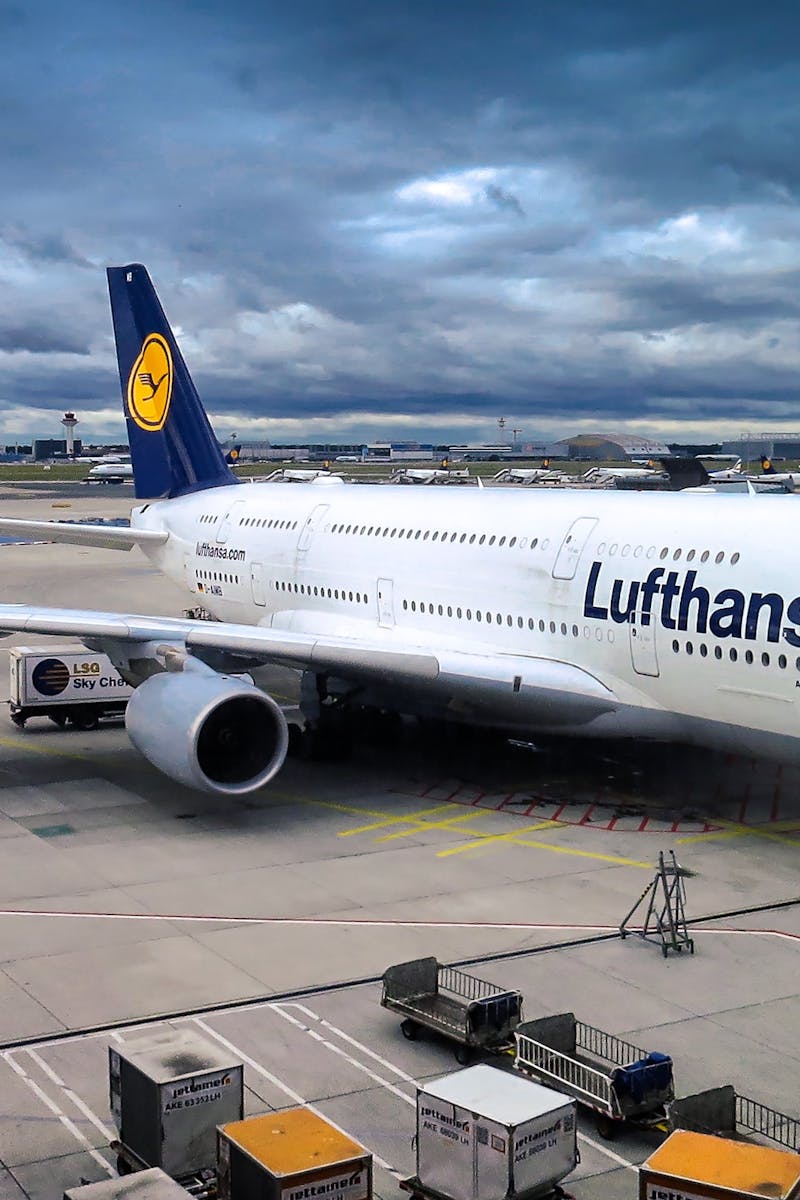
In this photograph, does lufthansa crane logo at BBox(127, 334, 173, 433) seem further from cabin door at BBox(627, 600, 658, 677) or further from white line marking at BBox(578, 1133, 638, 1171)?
white line marking at BBox(578, 1133, 638, 1171)

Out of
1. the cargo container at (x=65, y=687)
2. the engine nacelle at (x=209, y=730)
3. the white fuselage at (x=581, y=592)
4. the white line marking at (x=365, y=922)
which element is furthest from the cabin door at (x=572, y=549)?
the cargo container at (x=65, y=687)

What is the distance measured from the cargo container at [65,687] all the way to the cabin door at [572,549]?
368 inches

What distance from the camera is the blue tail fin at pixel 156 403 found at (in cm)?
2956

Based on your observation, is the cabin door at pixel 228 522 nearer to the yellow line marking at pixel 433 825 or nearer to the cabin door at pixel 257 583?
the cabin door at pixel 257 583

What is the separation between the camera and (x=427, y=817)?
19.0 m

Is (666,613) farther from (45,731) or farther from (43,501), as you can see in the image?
(43,501)

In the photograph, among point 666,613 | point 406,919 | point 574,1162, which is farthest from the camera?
point 666,613

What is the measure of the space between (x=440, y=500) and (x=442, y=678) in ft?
15.2

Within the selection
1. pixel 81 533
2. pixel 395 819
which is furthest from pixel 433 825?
pixel 81 533

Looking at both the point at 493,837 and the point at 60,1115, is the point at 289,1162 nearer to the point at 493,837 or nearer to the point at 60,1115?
the point at 60,1115

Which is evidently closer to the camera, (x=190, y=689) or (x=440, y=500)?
(x=190, y=689)

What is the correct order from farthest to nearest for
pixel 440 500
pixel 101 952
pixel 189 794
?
pixel 440 500
pixel 189 794
pixel 101 952

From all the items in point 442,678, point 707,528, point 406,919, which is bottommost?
point 406,919

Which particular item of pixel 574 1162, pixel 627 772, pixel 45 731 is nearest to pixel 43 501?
pixel 45 731
